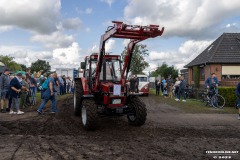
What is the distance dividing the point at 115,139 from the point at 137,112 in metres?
1.96

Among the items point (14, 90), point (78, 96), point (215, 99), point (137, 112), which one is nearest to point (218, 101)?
point (215, 99)

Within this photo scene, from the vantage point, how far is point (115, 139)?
7883mm

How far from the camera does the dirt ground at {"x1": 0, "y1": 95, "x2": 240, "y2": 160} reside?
6.36 metres

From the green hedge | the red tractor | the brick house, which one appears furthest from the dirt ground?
the brick house

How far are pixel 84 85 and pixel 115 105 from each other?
192 centimetres

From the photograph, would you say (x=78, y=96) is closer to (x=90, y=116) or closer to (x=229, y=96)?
(x=90, y=116)

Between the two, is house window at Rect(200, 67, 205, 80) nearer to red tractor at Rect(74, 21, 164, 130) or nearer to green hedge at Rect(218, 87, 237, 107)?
green hedge at Rect(218, 87, 237, 107)

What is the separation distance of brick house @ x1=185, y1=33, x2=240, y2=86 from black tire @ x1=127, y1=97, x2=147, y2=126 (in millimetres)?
21352

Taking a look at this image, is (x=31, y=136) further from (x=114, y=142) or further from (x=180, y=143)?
(x=180, y=143)

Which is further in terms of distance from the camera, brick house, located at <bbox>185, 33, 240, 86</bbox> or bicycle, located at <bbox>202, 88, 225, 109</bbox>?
brick house, located at <bbox>185, 33, 240, 86</bbox>

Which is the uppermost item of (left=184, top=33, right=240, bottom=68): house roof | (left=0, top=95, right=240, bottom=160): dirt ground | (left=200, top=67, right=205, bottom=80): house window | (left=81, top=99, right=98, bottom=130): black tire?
(left=184, top=33, right=240, bottom=68): house roof

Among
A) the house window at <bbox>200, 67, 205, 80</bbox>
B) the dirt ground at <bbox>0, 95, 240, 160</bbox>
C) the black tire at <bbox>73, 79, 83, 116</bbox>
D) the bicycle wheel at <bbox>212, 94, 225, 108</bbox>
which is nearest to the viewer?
the dirt ground at <bbox>0, 95, 240, 160</bbox>

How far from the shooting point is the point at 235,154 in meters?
6.48

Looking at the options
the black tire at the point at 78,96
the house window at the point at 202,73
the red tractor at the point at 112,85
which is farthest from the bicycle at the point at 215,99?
the house window at the point at 202,73
